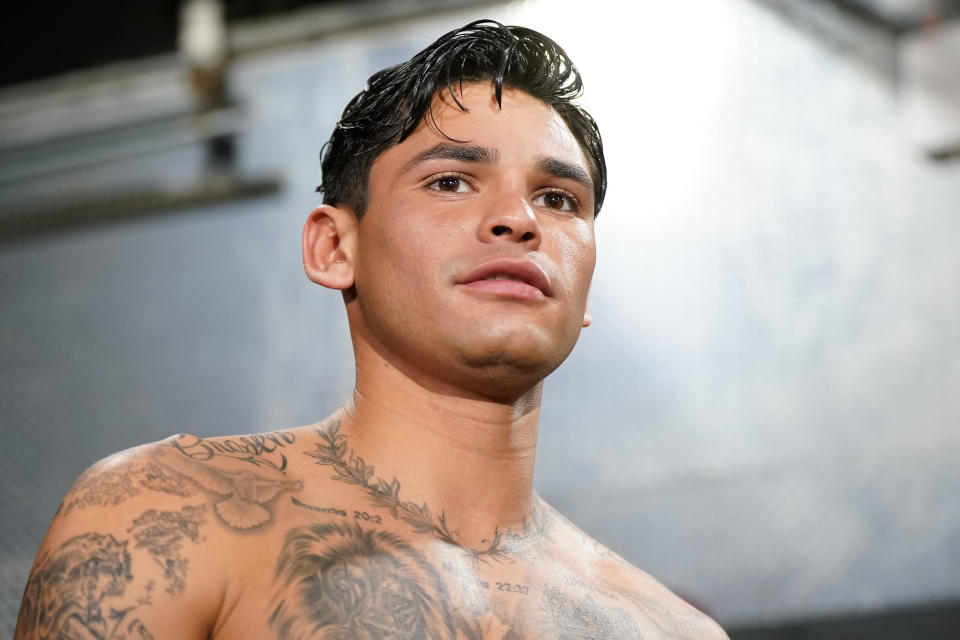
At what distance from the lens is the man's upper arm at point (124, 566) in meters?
0.84

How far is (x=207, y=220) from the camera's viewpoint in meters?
2.91

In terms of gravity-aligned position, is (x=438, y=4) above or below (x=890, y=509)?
above

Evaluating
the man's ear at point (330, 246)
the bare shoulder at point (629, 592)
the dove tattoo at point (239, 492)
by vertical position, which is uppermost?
the man's ear at point (330, 246)

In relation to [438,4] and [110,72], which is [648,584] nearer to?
[438,4]

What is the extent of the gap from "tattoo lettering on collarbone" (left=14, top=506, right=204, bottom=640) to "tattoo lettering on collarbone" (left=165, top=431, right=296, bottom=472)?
12 centimetres

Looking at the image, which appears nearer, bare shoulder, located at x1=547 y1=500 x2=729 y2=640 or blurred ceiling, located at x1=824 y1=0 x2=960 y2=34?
bare shoulder, located at x1=547 y1=500 x2=729 y2=640

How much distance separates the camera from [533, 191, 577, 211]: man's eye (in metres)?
1.22

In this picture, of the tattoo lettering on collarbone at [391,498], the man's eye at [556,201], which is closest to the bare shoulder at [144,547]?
the tattoo lettering on collarbone at [391,498]

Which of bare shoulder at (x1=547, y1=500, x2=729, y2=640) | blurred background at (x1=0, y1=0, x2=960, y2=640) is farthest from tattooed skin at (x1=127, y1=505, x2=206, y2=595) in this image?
blurred background at (x1=0, y1=0, x2=960, y2=640)

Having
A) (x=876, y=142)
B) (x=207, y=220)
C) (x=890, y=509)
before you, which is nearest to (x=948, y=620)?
(x=890, y=509)

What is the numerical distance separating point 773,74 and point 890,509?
1229mm

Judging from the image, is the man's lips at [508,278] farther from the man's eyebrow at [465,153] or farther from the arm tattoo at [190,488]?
the arm tattoo at [190,488]

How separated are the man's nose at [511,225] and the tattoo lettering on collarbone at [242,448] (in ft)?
1.03

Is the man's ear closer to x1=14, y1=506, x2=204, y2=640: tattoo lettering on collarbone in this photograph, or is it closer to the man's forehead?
the man's forehead
